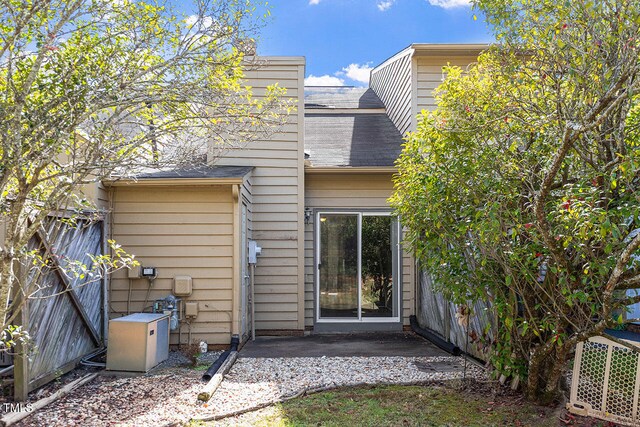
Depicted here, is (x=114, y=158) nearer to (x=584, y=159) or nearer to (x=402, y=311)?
(x=584, y=159)

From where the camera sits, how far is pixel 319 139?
9188mm

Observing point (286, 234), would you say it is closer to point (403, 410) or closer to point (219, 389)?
point (219, 389)

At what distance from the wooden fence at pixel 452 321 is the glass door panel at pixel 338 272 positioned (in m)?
1.12

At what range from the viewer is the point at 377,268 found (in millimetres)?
8094

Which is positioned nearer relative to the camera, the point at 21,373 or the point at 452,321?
the point at 21,373

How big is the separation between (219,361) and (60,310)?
1821 mm

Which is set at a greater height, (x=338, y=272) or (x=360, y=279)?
(x=338, y=272)

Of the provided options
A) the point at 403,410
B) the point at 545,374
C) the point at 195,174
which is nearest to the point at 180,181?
the point at 195,174

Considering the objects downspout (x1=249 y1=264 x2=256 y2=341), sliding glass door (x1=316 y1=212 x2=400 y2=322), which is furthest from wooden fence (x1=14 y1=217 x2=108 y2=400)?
sliding glass door (x1=316 y1=212 x2=400 y2=322)

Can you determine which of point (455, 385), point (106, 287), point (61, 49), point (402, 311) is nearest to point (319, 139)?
point (402, 311)

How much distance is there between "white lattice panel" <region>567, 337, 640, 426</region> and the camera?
361cm

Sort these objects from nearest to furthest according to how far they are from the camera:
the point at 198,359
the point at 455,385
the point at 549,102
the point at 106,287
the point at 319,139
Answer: the point at 549,102 < the point at 455,385 < the point at 198,359 < the point at 106,287 < the point at 319,139

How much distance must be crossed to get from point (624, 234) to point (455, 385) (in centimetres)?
226

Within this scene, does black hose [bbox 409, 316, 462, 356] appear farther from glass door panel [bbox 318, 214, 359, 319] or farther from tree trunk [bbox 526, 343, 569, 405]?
tree trunk [bbox 526, 343, 569, 405]
